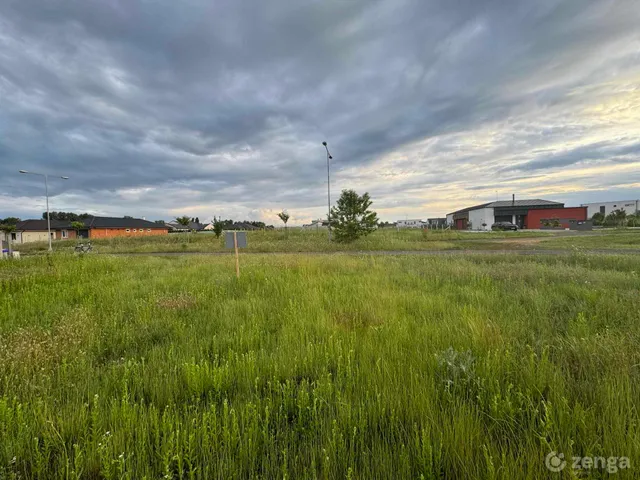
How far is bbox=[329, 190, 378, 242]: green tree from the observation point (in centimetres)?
2284

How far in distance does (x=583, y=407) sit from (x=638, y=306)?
4411 millimetres

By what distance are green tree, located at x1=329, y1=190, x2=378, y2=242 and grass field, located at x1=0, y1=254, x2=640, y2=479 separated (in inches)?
690

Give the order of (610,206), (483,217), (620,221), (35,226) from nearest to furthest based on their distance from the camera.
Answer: (620,221), (483,217), (35,226), (610,206)

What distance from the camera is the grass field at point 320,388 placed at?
6.04 feet

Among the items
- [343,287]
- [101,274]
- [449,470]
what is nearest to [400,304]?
[343,287]

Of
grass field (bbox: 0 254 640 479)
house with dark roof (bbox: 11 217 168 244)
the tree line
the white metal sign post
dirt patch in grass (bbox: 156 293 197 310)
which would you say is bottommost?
grass field (bbox: 0 254 640 479)

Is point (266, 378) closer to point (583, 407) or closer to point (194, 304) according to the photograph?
point (583, 407)

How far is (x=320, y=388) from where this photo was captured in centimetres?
255

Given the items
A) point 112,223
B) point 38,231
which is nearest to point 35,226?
point 38,231

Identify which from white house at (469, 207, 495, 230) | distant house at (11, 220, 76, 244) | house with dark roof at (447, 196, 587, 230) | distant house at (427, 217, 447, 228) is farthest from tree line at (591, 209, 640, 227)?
distant house at (11, 220, 76, 244)

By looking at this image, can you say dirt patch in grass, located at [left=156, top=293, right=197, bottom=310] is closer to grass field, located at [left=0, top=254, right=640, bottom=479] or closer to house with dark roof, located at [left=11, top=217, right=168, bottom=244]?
grass field, located at [left=0, top=254, right=640, bottom=479]

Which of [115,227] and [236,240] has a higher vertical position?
[115,227]

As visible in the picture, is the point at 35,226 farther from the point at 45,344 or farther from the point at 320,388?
the point at 320,388

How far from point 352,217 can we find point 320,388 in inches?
824
